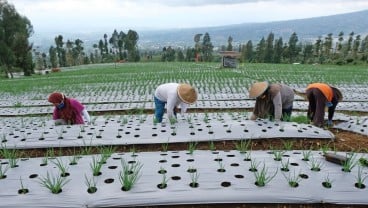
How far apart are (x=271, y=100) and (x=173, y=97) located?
161cm

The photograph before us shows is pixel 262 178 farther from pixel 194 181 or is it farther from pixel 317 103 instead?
pixel 317 103

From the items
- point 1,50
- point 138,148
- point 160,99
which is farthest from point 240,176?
point 1,50

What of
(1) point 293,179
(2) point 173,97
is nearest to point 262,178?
(1) point 293,179

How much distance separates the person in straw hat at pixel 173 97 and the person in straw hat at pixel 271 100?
0.98 meters

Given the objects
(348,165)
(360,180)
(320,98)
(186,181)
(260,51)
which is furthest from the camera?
(260,51)

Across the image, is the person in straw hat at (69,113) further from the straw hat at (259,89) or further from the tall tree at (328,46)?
the tall tree at (328,46)

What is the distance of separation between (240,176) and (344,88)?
9.53 m

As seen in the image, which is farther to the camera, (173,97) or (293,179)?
(173,97)

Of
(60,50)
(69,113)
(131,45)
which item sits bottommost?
(69,113)

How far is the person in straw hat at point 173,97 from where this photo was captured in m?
4.80

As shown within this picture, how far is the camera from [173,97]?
506 cm

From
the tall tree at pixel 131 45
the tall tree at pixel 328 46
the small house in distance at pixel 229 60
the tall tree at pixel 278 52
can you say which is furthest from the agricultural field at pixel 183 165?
the tall tree at pixel 131 45

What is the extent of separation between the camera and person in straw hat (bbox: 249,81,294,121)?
16.1 feet

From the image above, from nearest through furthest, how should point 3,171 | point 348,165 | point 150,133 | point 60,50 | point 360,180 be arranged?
point 360,180 → point 348,165 → point 3,171 → point 150,133 → point 60,50
